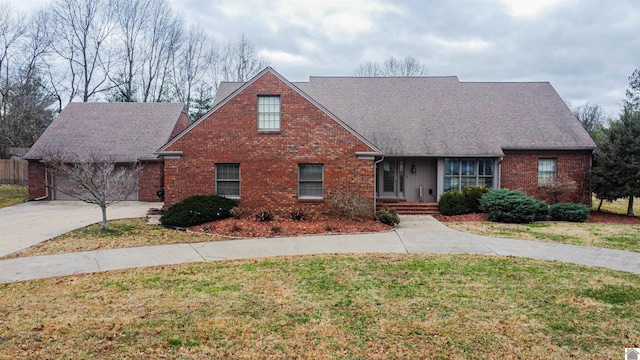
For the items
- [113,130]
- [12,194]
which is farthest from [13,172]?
[113,130]

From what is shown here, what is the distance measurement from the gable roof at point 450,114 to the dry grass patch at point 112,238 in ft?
34.8

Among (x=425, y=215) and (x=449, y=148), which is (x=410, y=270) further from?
(x=449, y=148)

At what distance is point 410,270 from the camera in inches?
311

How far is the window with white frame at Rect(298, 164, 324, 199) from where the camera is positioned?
592 inches

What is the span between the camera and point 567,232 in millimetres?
12500

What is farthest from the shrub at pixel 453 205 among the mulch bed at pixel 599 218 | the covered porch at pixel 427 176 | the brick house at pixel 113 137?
the brick house at pixel 113 137

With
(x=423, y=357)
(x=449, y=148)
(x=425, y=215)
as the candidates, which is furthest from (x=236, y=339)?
(x=449, y=148)

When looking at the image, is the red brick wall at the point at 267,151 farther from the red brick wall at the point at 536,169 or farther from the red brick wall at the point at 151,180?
the red brick wall at the point at 536,169

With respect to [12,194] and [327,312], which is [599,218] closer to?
[327,312]

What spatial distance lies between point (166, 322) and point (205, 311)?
58 cm

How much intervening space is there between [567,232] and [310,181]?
29.0ft

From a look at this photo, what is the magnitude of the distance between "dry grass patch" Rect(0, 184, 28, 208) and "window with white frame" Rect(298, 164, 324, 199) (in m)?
16.0

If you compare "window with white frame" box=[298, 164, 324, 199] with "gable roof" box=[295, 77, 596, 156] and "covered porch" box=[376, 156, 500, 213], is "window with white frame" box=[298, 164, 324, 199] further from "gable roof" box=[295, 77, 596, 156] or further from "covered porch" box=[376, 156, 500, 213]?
"gable roof" box=[295, 77, 596, 156]

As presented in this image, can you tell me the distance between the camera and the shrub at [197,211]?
42.9 feet
